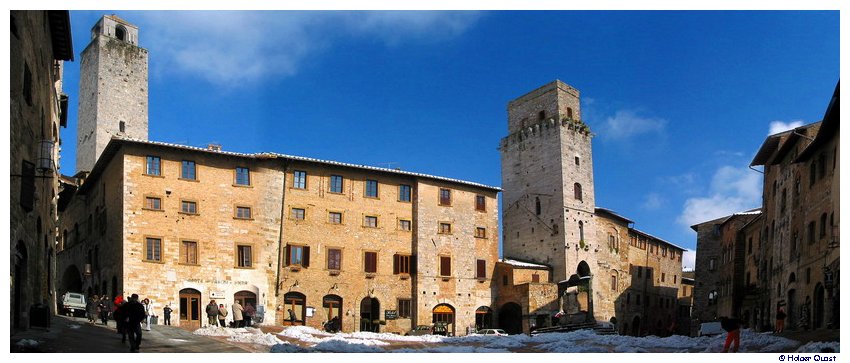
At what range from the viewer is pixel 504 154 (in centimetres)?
6188

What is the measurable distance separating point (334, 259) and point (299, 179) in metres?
4.66

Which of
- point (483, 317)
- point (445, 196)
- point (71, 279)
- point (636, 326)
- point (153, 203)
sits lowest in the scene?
point (636, 326)

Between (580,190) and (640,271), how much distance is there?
12986 mm

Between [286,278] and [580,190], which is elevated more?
[580,190]

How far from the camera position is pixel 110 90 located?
5794 cm

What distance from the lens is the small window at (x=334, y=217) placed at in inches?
1710

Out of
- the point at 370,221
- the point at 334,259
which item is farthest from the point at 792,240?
the point at 334,259

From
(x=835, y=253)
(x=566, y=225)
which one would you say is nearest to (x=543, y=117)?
(x=566, y=225)

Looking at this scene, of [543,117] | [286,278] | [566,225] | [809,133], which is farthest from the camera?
[543,117]

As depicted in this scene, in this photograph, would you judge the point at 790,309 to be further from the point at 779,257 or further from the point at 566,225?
the point at 566,225

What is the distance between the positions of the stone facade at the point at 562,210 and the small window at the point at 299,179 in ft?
61.6

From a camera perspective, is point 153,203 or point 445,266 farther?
point 445,266

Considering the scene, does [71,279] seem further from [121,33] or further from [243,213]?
[121,33]

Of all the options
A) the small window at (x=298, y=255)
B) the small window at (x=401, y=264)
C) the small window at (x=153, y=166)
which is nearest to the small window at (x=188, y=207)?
the small window at (x=153, y=166)
